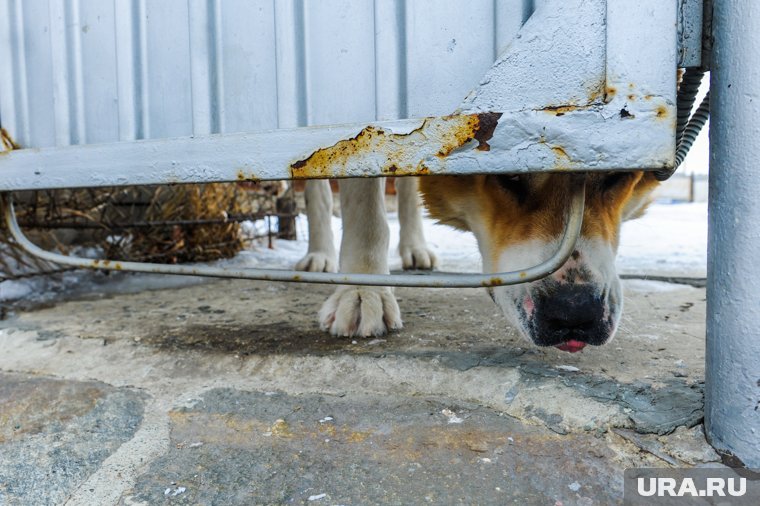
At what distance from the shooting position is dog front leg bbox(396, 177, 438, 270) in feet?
10.8

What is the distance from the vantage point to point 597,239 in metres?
1.39

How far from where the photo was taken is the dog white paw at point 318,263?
304 cm

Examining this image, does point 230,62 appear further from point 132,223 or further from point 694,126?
point 132,223

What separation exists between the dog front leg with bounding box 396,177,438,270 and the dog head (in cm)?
145

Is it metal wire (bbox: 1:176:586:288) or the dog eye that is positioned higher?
the dog eye

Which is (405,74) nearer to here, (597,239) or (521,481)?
(597,239)

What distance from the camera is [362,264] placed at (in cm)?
194

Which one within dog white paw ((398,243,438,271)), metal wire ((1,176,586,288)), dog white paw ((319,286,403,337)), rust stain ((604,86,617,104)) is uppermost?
rust stain ((604,86,617,104))

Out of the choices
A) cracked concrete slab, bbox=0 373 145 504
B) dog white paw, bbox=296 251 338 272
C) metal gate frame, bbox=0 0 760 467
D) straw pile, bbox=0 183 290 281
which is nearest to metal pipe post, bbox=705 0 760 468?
metal gate frame, bbox=0 0 760 467

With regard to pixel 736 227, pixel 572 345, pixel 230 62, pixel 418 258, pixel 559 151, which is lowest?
pixel 418 258

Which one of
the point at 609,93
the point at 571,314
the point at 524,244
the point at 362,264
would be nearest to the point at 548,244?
the point at 524,244

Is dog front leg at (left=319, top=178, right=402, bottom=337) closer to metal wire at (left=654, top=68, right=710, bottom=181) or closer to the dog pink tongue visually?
the dog pink tongue

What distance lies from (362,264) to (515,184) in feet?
2.02

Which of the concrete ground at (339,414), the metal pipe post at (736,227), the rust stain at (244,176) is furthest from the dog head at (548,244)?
the rust stain at (244,176)
